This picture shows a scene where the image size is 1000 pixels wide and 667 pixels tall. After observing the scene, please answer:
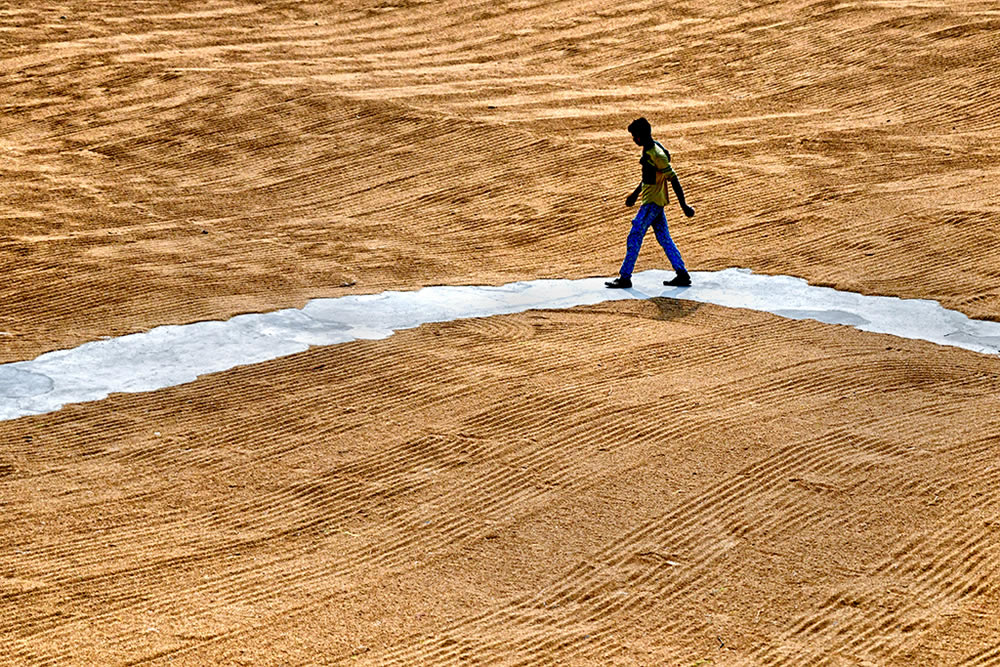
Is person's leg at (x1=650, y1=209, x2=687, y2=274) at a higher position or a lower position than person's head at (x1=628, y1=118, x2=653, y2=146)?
lower

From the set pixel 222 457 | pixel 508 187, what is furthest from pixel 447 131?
pixel 222 457

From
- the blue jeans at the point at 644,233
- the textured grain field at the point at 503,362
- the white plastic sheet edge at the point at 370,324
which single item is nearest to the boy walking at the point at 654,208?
the blue jeans at the point at 644,233

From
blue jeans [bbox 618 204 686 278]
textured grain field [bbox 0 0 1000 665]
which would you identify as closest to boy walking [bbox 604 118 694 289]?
blue jeans [bbox 618 204 686 278]

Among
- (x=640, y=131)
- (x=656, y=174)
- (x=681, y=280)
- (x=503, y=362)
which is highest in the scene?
(x=640, y=131)

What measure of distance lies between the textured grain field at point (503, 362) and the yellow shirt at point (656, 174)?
1.36 m

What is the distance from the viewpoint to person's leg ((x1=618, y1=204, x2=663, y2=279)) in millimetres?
13055

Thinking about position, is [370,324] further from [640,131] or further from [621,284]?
[640,131]

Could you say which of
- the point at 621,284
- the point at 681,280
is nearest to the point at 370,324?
the point at 621,284

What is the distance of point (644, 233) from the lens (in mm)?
13148

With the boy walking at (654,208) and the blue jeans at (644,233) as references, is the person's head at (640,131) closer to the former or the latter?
the boy walking at (654,208)

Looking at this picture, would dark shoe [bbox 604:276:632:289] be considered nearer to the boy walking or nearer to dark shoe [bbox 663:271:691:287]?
the boy walking

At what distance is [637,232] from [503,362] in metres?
3.26

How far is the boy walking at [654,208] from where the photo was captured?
12781mm

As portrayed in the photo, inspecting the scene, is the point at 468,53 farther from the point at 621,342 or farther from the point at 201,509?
the point at 201,509
